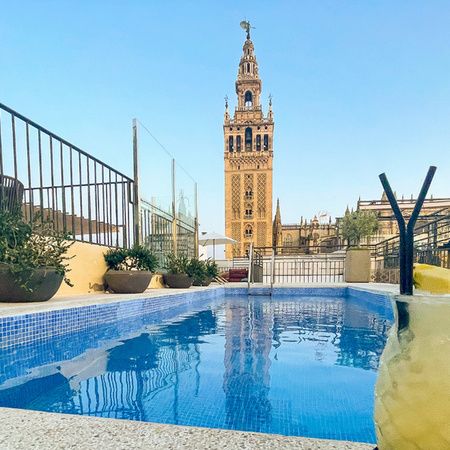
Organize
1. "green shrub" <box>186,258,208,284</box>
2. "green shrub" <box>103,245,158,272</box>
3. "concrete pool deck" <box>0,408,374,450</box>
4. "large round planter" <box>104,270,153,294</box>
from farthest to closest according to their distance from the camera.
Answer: "green shrub" <box>186,258,208,284</box> → "green shrub" <box>103,245,158,272</box> → "large round planter" <box>104,270,153,294</box> → "concrete pool deck" <box>0,408,374,450</box>

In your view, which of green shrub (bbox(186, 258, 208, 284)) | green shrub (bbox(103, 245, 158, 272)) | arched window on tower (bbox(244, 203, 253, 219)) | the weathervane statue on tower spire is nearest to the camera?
green shrub (bbox(103, 245, 158, 272))

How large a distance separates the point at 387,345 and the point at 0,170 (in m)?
3.92

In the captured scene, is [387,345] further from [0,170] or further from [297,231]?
[297,231]

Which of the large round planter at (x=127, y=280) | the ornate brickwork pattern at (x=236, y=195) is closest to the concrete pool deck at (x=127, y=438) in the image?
the large round planter at (x=127, y=280)

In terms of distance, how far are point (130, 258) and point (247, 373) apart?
339 centimetres

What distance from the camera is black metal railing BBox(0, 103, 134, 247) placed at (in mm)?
3596

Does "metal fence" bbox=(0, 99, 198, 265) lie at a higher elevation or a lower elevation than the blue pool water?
higher

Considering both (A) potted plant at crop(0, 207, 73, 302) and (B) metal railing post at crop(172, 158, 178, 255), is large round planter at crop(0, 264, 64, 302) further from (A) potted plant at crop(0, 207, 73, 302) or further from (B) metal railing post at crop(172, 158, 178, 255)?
(B) metal railing post at crop(172, 158, 178, 255)

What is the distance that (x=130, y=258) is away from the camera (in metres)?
5.04

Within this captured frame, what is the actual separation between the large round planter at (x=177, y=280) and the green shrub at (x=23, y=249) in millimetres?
3233

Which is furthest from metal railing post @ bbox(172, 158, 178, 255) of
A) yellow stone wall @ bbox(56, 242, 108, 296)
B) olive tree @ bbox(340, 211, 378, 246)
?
olive tree @ bbox(340, 211, 378, 246)

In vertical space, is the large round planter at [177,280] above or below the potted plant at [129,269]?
below

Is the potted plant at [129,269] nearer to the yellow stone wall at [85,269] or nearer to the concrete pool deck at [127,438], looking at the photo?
the yellow stone wall at [85,269]

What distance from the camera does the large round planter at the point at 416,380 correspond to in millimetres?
411
